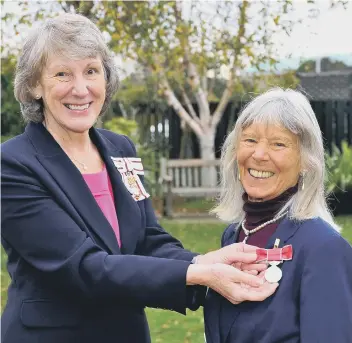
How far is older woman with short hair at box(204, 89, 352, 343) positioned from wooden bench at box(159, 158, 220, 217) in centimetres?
979

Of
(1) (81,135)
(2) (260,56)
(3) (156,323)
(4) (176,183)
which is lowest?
(4) (176,183)

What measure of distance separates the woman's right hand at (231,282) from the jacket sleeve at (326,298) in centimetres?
13

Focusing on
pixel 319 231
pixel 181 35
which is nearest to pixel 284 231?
pixel 319 231

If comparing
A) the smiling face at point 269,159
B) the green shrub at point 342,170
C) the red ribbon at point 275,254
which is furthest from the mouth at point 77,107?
the green shrub at point 342,170

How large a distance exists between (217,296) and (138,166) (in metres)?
0.68

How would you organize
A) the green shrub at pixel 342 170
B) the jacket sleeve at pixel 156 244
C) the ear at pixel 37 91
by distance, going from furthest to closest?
1. the green shrub at pixel 342 170
2. the jacket sleeve at pixel 156 244
3. the ear at pixel 37 91

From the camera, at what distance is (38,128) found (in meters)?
2.42

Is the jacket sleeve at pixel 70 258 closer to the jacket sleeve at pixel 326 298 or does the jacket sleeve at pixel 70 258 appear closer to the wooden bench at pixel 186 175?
the jacket sleeve at pixel 326 298

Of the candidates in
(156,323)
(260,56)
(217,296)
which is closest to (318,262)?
(217,296)

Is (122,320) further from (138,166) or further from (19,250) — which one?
(138,166)

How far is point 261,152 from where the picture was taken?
2.19 m

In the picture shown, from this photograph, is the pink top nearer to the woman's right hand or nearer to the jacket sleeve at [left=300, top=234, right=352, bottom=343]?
the woman's right hand

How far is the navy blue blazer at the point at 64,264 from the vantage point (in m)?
2.18

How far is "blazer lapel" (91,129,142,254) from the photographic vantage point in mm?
2453
